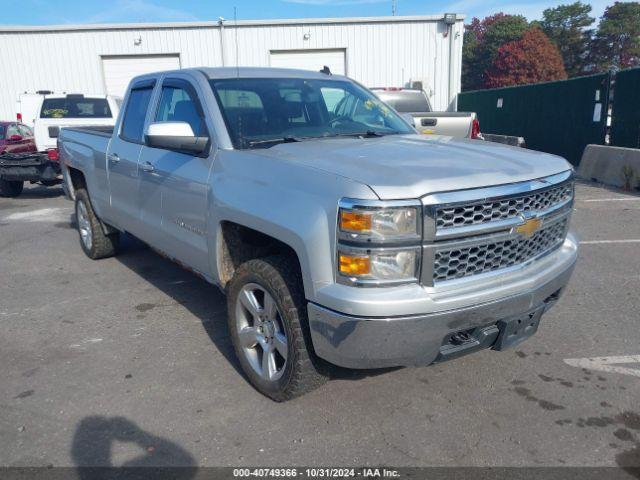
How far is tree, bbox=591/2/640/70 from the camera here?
62.2 metres

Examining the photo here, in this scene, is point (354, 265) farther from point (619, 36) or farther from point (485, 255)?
point (619, 36)

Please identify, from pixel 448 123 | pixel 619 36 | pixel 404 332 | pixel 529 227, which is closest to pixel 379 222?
pixel 404 332

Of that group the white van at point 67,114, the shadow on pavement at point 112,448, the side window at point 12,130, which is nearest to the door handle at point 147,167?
the shadow on pavement at point 112,448

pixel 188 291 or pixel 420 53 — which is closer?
pixel 188 291

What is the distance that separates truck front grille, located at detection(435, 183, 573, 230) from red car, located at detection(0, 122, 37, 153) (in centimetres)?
1169

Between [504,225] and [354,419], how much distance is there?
52.8 inches

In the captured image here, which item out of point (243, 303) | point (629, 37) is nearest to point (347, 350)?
point (243, 303)

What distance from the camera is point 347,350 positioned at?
102 inches

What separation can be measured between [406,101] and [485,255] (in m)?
8.65

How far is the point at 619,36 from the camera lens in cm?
6281

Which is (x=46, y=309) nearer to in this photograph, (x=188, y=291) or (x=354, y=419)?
(x=188, y=291)

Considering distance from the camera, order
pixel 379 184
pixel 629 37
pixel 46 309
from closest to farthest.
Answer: pixel 379 184 < pixel 46 309 < pixel 629 37

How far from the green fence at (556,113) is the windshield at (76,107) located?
36.1 feet

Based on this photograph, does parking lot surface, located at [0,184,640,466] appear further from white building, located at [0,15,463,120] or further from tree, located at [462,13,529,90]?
tree, located at [462,13,529,90]
